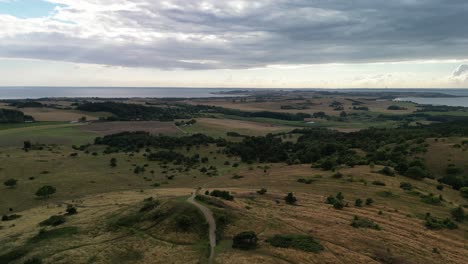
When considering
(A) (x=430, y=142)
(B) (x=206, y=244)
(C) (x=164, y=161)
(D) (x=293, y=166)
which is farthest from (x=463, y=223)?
(C) (x=164, y=161)

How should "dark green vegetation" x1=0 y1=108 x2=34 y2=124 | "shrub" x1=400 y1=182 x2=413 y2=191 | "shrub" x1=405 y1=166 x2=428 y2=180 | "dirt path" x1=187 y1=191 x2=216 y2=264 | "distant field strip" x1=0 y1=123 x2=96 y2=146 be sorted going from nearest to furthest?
"dirt path" x1=187 y1=191 x2=216 y2=264
"shrub" x1=400 y1=182 x2=413 y2=191
"shrub" x1=405 y1=166 x2=428 y2=180
"distant field strip" x1=0 y1=123 x2=96 y2=146
"dark green vegetation" x1=0 y1=108 x2=34 y2=124

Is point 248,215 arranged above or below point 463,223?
above

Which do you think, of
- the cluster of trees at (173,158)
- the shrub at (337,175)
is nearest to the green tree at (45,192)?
the cluster of trees at (173,158)

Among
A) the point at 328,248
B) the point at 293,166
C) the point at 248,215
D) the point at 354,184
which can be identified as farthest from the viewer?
the point at 293,166

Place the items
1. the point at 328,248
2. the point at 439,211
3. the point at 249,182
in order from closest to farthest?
the point at 328,248, the point at 439,211, the point at 249,182

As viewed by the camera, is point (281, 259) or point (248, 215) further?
point (248, 215)

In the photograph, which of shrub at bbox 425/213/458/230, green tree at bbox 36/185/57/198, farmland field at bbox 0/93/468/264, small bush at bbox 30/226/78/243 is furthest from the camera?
green tree at bbox 36/185/57/198

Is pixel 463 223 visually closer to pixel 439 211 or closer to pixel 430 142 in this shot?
pixel 439 211

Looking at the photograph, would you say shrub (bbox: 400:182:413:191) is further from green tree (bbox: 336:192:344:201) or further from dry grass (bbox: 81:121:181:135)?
dry grass (bbox: 81:121:181:135)

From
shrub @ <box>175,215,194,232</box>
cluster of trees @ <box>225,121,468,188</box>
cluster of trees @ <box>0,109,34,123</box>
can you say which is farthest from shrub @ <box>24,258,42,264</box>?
cluster of trees @ <box>0,109,34,123</box>
